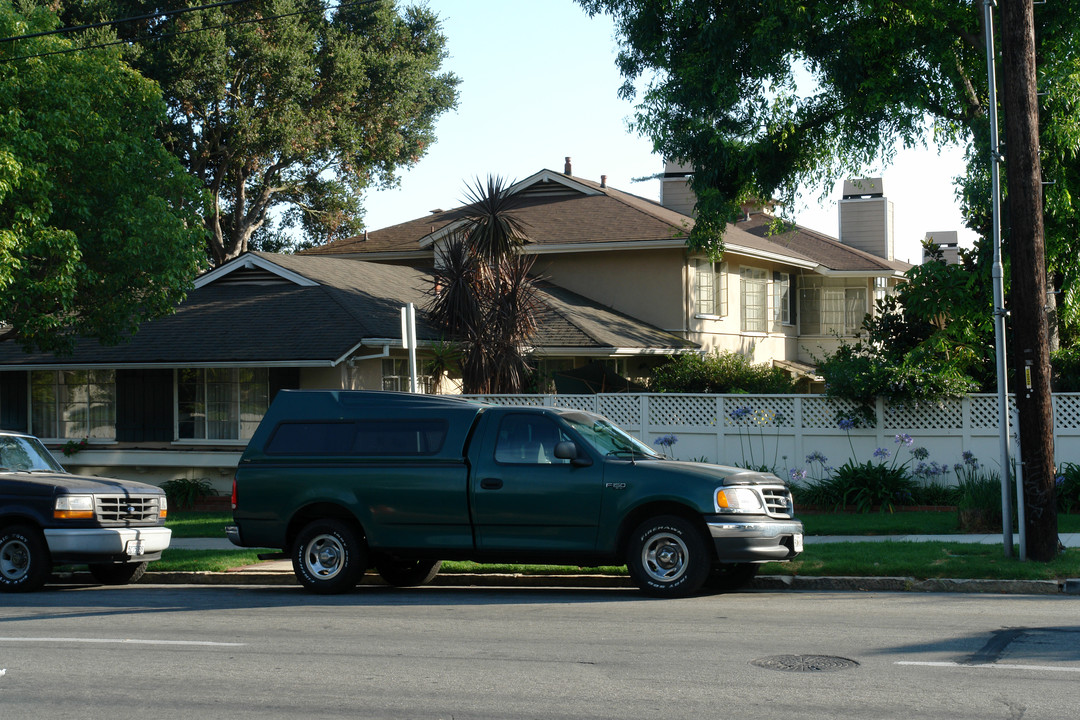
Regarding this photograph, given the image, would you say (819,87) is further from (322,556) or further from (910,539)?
(322,556)

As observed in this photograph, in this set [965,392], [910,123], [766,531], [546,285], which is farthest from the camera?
[546,285]

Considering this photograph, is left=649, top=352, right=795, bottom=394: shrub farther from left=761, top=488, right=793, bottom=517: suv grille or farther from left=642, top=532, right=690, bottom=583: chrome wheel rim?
left=642, top=532, right=690, bottom=583: chrome wheel rim

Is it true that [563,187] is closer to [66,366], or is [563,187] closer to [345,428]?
[66,366]

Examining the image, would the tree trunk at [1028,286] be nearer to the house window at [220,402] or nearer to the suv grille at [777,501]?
the suv grille at [777,501]

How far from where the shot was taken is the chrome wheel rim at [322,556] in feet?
39.1

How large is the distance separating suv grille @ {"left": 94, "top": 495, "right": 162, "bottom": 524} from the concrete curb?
3.23 feet

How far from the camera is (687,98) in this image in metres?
21.1

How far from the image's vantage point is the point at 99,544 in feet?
41.1

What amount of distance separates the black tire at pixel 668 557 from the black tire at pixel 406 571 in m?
2.89

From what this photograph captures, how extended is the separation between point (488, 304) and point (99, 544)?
10522 mm

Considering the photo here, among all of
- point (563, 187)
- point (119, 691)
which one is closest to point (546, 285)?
point (563, 187)

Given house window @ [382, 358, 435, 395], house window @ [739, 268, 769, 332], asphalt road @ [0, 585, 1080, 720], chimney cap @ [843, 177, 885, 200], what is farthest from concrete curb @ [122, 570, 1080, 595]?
chimney cap @ [843, 177, 885, 200]

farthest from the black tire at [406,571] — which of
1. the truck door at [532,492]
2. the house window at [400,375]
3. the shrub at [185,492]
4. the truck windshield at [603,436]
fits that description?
the shrub at [185,492]

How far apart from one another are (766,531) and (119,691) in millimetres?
6116
